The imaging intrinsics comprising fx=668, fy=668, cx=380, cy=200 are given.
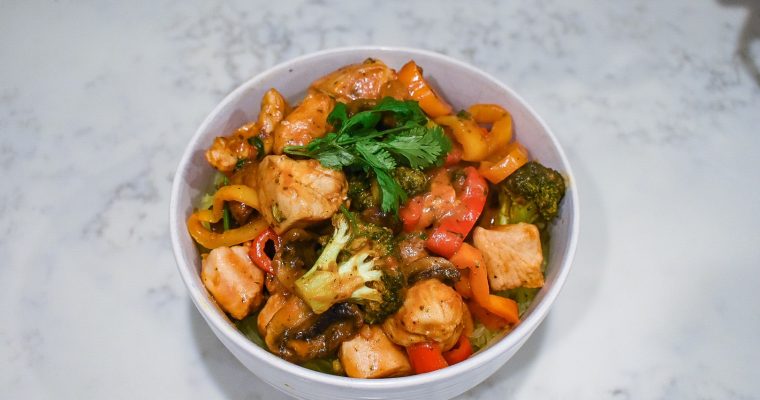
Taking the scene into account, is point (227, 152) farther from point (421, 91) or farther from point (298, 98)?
point (421, 91)

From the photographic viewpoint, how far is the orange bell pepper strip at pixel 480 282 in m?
2.18

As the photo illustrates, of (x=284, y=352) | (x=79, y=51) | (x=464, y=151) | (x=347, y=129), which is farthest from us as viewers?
(x=79, y=51)

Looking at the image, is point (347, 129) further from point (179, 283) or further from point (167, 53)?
point (167, 53)

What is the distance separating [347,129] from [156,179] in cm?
137

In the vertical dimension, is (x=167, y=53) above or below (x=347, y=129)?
below

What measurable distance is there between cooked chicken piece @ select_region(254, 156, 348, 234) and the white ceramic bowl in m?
0.32

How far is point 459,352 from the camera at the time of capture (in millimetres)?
2197

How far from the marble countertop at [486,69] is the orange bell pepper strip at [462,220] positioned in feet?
2.52

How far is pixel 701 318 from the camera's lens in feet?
9.53

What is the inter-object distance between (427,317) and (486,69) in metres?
2.00

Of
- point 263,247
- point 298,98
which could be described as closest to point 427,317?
point 263,247

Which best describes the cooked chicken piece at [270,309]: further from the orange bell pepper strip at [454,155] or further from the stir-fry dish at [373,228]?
the orange bell pepper strip at [454,155]

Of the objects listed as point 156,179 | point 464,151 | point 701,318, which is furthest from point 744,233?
point 156,179

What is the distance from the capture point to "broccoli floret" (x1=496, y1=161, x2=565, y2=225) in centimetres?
234
